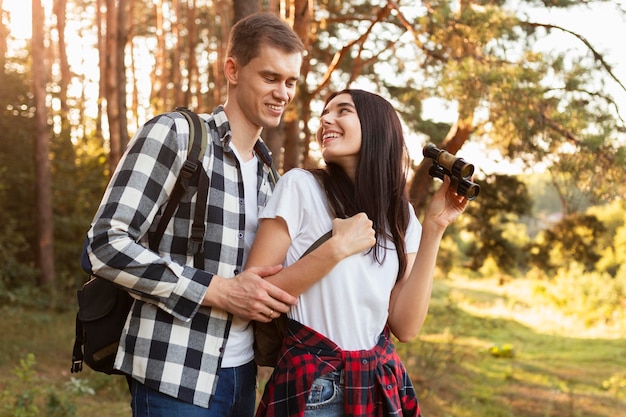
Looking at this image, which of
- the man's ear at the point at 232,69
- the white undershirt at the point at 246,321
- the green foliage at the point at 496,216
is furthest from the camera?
the green foliage at the point at 496,216

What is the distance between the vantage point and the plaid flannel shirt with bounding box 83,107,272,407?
6.73 feet

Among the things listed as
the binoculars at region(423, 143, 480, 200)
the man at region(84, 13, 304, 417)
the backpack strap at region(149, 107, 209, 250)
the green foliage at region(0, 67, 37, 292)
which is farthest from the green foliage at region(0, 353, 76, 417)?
the green foliage at region(0, 67, 37, 292)

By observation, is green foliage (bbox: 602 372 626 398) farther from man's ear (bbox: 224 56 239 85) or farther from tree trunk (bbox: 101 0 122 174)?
tree trunk (bbox: 101 0 122 174)

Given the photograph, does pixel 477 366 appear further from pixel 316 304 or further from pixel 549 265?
pixel 316 304

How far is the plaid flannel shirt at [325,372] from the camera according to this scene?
2.12m

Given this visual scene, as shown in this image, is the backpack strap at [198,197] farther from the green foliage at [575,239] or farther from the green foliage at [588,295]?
the green foliage at [588,295]

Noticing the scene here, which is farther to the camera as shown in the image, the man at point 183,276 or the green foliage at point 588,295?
the green foliage at point 588,295

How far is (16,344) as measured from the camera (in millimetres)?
9383

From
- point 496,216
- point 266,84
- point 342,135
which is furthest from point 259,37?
point 496,216

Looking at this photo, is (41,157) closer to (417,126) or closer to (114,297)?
(417,126)

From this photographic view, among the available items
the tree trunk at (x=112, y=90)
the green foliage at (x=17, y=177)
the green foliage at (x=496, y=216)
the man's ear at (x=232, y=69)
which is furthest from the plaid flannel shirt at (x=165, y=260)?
the green foliage at (x=17, y=177)

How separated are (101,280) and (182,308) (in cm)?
31

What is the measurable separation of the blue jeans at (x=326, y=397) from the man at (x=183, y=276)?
0.83 ft

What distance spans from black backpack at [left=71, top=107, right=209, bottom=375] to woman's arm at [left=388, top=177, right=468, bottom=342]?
704 millimetres
